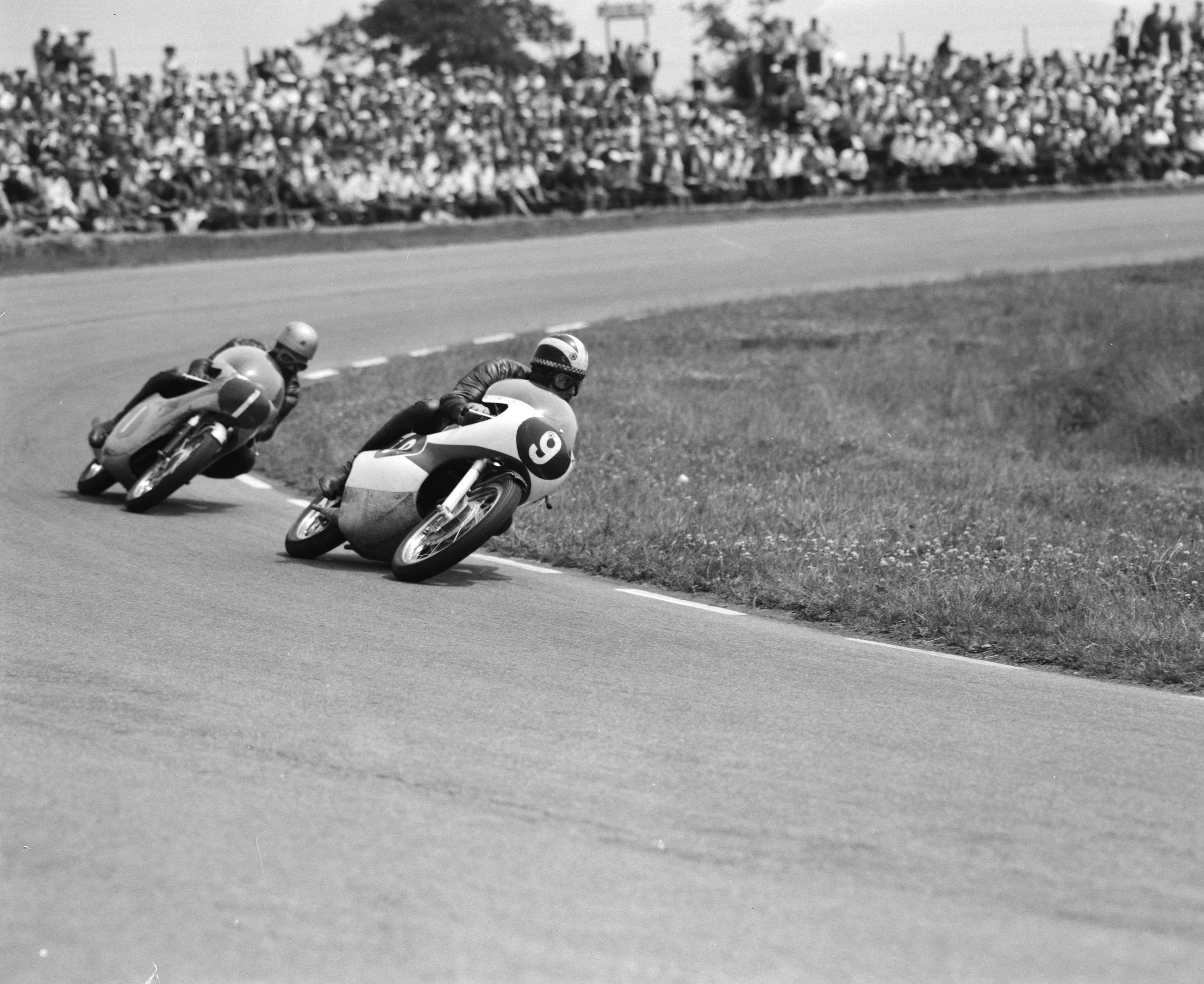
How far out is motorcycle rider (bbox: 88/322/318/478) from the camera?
33.6 ft

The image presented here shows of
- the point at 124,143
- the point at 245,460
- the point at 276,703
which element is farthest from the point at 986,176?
the point at 276,703

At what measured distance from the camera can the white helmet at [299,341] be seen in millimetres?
10398

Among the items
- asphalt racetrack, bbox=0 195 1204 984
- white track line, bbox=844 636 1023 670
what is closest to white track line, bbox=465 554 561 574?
asphalt racetrack, bbox=0 195 1204 984

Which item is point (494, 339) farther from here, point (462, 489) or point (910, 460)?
point (462, 489)

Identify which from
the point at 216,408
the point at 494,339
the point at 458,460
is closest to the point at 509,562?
the point at 458,460

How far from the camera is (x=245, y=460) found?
34.3 feet

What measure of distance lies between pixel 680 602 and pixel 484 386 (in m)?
1.51

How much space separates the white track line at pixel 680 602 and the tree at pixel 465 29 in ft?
108

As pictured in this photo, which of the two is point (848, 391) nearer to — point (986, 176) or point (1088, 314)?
point (1088, 314)

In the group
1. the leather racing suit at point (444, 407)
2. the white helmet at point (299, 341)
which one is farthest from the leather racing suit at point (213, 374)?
the leather racing suit at point (444, 407)

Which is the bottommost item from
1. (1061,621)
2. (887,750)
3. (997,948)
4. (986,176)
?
(986,176)

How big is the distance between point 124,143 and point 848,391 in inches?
471

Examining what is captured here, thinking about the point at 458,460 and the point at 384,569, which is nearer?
the point at 458,460

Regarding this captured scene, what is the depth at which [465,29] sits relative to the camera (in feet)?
136
